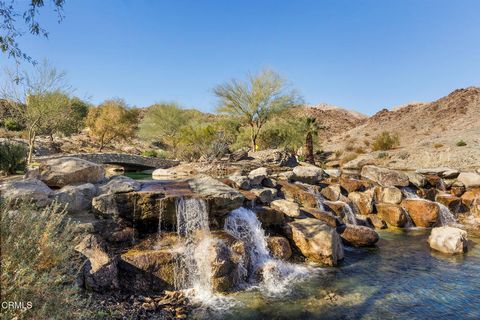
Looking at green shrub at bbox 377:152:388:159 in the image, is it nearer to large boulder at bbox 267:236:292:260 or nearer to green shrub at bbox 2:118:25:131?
large boulder at bbox 267:236:292:260

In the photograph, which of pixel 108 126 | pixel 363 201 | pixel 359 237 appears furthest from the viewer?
pixel 108 126

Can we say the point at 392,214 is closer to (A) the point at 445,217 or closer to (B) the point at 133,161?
(A) the point at 445,217

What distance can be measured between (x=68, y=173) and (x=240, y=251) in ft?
21.1

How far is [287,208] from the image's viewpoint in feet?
34.3

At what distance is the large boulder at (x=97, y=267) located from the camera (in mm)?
6118

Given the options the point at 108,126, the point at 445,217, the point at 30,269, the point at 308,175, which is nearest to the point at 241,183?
the point at 308,175

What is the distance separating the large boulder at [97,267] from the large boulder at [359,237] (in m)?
7.07

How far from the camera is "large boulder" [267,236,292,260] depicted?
336 inches

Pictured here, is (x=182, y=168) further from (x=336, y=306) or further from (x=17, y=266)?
(x=17, y=266)

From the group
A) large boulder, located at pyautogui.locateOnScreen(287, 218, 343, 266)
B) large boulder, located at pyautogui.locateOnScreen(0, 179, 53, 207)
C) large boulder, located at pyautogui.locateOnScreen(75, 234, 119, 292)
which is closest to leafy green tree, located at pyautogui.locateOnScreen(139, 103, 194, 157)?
large boulder, located at pyautogui.locateOnScreen(0, 179, 53, 207)

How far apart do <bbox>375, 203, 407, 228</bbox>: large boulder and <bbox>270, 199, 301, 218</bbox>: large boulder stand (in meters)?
4.81

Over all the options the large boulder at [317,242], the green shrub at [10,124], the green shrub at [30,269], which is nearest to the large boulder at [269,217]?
the large boulder at [317,242]

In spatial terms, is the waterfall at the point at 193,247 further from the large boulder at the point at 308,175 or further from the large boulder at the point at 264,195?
the large boulder at the point at 308,175

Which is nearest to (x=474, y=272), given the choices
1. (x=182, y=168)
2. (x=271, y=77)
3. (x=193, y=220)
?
(x=193, y=220)
